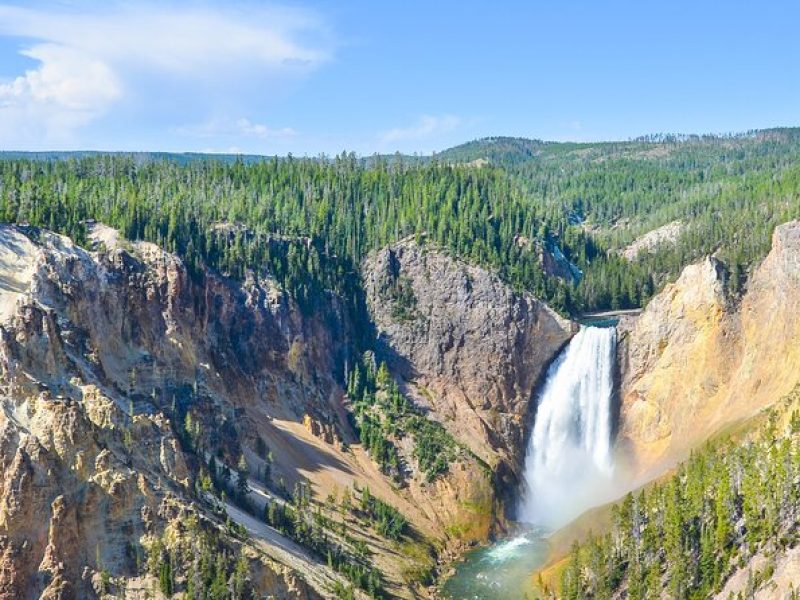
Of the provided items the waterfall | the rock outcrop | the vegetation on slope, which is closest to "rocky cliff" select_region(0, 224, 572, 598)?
the rock outcrop

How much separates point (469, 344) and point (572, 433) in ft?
62.3

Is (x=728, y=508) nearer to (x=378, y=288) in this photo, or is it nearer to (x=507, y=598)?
(x=507, y=598)

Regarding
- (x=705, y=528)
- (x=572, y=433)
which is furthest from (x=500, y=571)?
(x=705, y=528)

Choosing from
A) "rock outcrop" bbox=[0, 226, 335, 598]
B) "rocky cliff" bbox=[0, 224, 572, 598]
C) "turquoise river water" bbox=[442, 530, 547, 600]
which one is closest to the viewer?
"rock outcrop" bbox=[0, 226, 335, 598]

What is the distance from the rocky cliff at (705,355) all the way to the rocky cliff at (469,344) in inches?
525

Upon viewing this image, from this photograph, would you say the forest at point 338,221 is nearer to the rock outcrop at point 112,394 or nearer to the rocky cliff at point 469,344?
the rocky cliff at point 469,344

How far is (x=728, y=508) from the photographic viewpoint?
6794 cm

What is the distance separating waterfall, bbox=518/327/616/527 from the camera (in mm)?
108062

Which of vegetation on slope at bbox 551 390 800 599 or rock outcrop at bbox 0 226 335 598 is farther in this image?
vegetation on slope at bbox 551 390 800 599

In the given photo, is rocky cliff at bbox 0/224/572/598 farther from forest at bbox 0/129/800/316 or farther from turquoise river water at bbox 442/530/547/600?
forest at bbox 0/129/800/316

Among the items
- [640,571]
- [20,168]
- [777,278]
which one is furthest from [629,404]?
[20,168]

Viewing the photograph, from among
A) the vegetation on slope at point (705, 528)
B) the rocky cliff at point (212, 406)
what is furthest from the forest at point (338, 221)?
the vegetation on slope at point (705, 528)

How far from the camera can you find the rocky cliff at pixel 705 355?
309 feet

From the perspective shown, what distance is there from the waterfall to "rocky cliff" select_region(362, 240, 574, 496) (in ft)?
7.22
